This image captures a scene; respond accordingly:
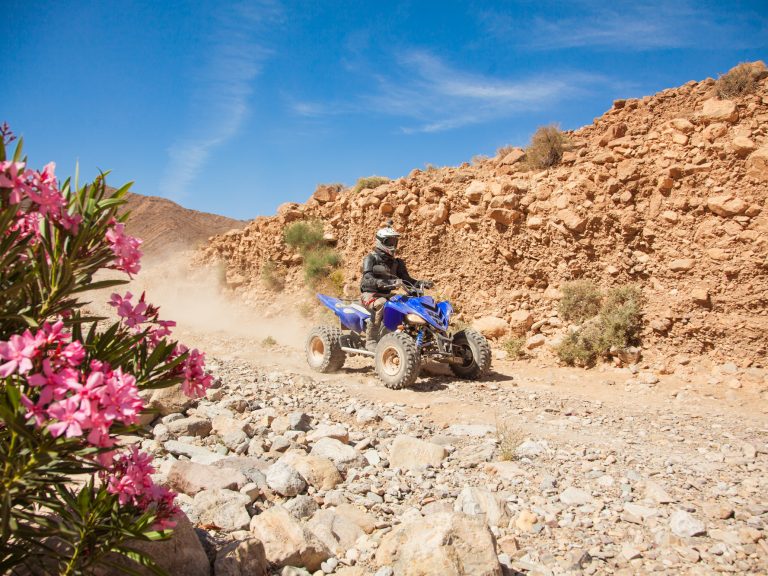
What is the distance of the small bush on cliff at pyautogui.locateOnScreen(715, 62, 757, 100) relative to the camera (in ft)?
A: 34.3

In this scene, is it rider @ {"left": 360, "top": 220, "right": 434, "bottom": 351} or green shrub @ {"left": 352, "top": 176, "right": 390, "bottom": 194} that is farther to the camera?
green shrub @ {"left": 352, "top": 176, "right": 390, "bottom": 194}

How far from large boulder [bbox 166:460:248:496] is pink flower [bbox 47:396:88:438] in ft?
7.38

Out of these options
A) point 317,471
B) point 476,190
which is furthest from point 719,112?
point 317,471

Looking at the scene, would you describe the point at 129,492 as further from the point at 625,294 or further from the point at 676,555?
the point at 625,294

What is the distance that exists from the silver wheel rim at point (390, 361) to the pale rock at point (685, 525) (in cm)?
461

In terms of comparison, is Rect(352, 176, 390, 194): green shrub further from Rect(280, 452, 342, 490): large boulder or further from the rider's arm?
Rect(280, 452, 342, 490): large boulder

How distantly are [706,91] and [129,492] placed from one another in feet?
44.5

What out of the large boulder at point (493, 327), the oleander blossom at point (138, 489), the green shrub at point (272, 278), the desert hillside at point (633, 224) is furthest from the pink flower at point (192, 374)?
the green shrub at point (272, 278)

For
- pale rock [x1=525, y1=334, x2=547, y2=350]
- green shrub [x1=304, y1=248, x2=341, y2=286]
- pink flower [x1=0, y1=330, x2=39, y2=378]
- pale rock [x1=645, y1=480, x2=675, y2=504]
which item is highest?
green shrub [x1=304, y1=248, x2=341, y2=286]

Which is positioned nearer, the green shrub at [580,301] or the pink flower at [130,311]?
the pink flower at [130,311]

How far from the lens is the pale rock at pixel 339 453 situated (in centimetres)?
457

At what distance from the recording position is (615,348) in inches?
332

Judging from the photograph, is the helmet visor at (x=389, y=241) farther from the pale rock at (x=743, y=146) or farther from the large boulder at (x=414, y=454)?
the pale rock at (x=743, y=146)

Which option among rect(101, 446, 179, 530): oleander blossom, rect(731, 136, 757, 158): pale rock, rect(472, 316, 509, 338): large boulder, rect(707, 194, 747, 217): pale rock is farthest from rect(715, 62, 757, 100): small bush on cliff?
rect(101, 446, 179, 530): oleander blossom
